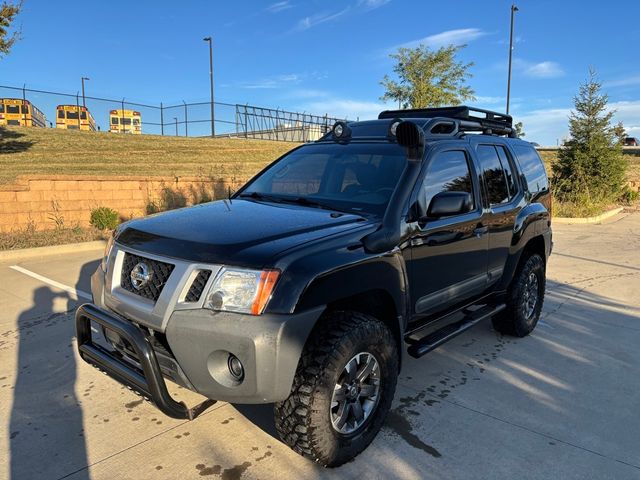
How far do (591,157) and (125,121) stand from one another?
29183 millimetres

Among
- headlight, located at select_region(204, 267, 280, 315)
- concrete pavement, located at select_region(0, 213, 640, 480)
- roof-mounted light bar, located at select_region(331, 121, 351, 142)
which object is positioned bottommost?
concrete pavement, located at select_region(0, 213, 640, 480)

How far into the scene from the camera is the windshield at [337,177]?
3.42m

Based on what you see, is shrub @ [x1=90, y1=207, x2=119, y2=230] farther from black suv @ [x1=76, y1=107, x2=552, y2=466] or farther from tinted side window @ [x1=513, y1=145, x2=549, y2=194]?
tinted side window @ [x1=513, y1=145, x2=549, y2=194]

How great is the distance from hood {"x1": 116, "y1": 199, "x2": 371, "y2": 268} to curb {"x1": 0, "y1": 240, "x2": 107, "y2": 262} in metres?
6.00

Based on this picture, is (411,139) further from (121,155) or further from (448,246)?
(121,155)

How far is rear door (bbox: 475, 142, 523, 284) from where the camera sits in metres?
4.21

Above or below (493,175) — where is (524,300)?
below

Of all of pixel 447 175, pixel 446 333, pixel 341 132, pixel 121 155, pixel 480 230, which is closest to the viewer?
pixel 446 333

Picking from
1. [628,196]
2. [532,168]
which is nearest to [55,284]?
[532,168]

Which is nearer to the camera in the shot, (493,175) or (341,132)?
(341,132)

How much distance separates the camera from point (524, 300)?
4.84 m

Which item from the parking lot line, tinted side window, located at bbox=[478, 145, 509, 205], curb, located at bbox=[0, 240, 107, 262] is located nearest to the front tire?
tinted side window, located at bbox=[478, 145, 509, 205]

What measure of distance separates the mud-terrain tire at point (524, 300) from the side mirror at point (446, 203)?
5.83ft

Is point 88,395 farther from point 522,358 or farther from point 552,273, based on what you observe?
point 552,273
